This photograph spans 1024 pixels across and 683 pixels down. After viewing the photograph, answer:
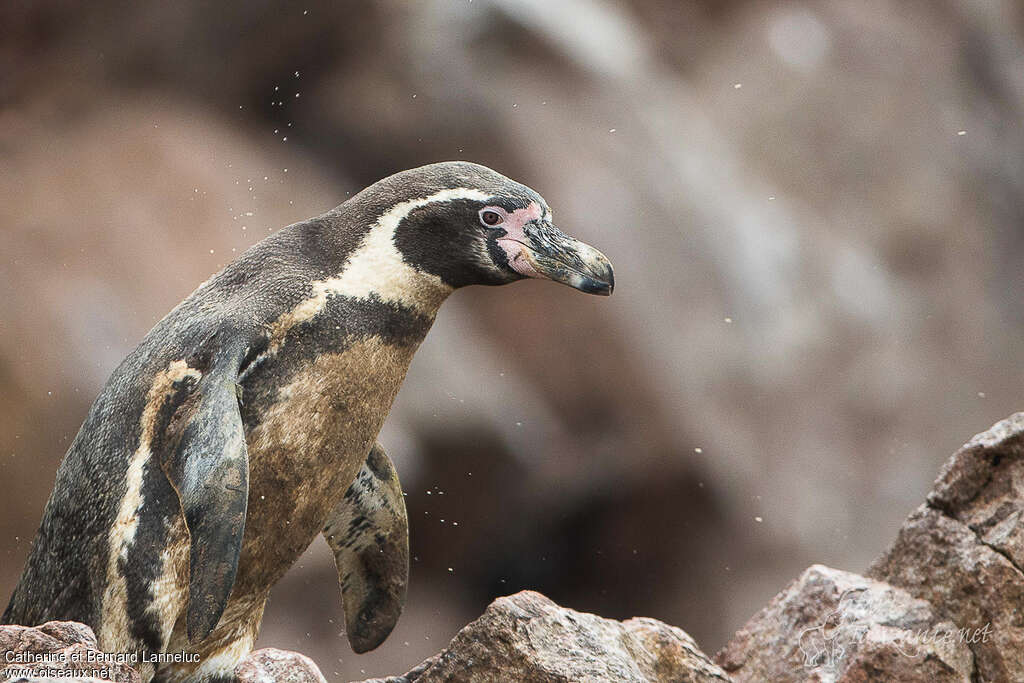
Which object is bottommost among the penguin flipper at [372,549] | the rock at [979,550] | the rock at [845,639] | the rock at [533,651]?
the penguin flipper at [372,549]

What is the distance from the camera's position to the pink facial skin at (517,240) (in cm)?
127

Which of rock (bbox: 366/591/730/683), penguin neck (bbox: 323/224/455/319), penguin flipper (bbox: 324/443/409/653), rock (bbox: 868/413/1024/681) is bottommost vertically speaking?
penguin flipper (bbox: 324/443/409/653)

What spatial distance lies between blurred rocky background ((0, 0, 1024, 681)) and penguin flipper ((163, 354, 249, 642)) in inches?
66.2

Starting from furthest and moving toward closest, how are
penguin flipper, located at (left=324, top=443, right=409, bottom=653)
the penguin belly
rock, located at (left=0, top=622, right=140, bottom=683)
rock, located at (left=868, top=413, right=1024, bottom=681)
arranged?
penguin flipper, located at (left=324, top=443, right=409, bottom=653)
rock, located at (left=868, top=413, right=1024, bottom=681)
the penguin belly
rock, located at (left=0, top=622, right=140, bottom=683)

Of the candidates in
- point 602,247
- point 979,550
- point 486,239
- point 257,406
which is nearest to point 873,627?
point 979,550

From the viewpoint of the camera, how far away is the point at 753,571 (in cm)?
354

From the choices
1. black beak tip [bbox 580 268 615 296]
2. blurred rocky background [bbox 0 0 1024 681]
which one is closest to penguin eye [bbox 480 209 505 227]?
black beak tip [bbox 580 268 615 296]

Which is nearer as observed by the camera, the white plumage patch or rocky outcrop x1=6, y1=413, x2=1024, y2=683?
the white plumage patch

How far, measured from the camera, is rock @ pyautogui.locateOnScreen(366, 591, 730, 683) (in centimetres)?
126

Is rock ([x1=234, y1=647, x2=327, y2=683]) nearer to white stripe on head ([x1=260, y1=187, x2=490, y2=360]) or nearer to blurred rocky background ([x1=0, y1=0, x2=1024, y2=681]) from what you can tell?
white stripe on head ([x1=260, y1=187, x2=490, y2=360])

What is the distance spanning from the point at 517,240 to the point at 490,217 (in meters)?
0.04

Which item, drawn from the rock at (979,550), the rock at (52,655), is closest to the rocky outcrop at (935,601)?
the rock at (979,550)

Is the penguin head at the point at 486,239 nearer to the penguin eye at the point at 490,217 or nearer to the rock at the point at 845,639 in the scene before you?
the penguin eye at the point at 490,217

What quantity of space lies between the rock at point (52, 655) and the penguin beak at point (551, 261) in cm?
61
